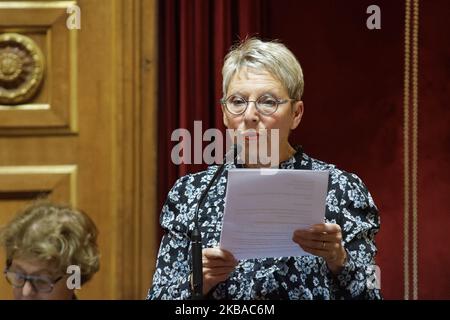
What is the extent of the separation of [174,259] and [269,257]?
0.27 m

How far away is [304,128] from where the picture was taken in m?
2.93

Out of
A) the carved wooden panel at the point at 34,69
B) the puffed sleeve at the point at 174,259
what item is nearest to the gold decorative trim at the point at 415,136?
the puffed sleeve at the point at 174,259

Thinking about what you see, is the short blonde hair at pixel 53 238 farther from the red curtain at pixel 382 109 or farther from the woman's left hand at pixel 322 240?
the red curtain at pixel 382 109

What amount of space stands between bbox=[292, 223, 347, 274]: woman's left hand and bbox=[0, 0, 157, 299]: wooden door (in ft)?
3.42

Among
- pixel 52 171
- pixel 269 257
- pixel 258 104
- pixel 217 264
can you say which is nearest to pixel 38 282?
pixel 217 264

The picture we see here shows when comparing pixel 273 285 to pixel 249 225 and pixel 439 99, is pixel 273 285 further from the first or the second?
pixel 439 99

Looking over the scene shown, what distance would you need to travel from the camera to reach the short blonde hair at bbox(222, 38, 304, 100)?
86.3 inches

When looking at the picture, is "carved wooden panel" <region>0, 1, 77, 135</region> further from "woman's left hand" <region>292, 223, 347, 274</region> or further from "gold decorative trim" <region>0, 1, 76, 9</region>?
"woman's left hand" <region>292, 223, 347, 274</region>

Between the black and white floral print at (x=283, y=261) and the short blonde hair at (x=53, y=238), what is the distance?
330 millimetres

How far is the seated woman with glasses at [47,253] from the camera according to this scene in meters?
1.73

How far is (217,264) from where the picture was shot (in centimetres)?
195

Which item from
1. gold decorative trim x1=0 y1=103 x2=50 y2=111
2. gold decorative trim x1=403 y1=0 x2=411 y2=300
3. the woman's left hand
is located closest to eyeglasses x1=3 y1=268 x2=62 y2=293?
the woman's left hand

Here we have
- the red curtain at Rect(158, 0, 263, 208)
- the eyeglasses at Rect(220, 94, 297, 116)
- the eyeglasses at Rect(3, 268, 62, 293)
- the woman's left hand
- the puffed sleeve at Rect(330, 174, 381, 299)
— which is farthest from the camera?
the red curtain at Rect(158, 0, 263, 208)

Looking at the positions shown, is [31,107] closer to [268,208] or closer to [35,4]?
[35,4]
